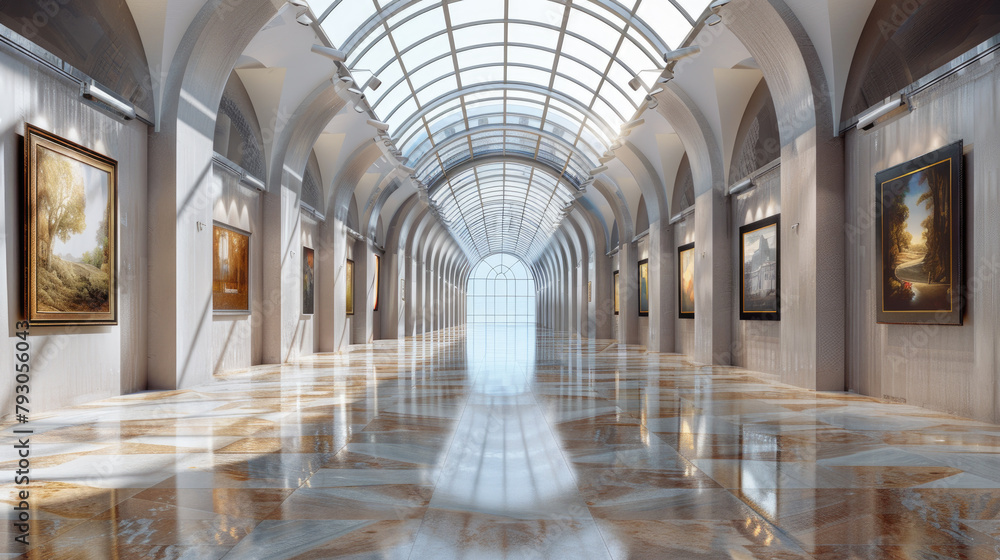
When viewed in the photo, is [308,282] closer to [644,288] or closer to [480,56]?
[480,56]

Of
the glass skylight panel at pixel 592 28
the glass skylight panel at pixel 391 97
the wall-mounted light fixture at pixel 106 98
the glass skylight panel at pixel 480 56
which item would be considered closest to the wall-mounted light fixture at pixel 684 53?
the glass skylight panel at pixel 592 28

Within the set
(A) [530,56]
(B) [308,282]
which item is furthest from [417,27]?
(B) [308,282]

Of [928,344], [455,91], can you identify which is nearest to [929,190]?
[928,344]

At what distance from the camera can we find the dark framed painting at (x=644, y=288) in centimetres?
2829

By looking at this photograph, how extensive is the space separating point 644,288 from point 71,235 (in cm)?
2225

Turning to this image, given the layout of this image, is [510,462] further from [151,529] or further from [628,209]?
[628,209]

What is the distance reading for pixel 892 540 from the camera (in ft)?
14.2

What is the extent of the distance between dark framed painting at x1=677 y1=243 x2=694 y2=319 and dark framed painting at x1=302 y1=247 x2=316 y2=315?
12532 mm

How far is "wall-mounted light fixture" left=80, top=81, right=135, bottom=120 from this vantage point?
34.8 feet

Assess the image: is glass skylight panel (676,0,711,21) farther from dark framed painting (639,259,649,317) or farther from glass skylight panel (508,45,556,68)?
dark framed painting (639,259,649,317)

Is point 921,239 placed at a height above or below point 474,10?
below

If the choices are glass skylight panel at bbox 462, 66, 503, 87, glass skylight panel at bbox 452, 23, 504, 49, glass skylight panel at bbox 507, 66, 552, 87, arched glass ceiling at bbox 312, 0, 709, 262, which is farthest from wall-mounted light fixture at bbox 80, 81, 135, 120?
glass skylight panel at bbox 507, 66, 552, 87

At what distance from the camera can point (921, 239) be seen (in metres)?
10.7

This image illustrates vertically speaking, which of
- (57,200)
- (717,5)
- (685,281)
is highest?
(717,5)
